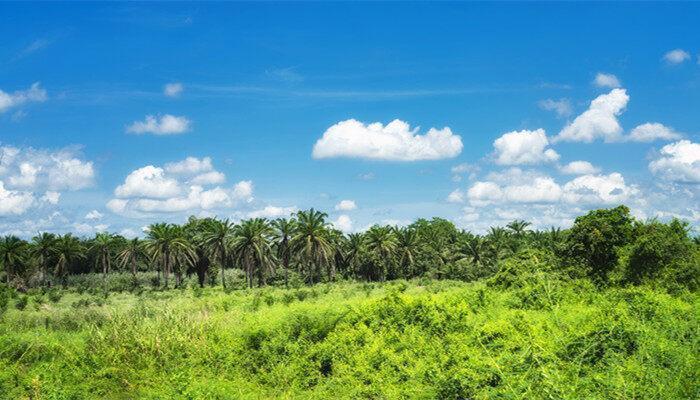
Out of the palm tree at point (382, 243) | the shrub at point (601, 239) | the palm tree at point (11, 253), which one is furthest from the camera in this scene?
the palm tree at point (382, 243)

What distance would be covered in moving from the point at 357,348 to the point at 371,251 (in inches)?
2224


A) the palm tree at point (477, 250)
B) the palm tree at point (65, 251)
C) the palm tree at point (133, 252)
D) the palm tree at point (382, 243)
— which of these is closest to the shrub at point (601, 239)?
the palm tree at point (477, 250)

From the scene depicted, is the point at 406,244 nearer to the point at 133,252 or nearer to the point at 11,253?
the point at 133,252

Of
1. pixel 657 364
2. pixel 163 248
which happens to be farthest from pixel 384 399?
pixel 163 248

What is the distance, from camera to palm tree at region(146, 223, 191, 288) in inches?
2442

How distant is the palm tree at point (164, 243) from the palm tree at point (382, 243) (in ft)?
75.6

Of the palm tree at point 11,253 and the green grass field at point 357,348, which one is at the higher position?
the palm tree at point 11,253

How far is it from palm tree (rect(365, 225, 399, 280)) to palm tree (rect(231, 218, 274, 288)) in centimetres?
1527

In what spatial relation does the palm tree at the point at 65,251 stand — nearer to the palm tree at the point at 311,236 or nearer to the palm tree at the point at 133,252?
the palm tree at the point at 133,252

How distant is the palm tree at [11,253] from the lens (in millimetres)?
63844

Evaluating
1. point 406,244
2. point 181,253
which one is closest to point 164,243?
point 181,253

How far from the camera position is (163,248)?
63031 mm

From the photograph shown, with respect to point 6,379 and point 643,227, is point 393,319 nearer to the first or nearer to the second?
point 6,379

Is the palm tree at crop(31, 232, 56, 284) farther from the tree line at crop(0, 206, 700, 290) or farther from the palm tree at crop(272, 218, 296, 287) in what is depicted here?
the palm tree at crop(272, 218, 296, 287)
